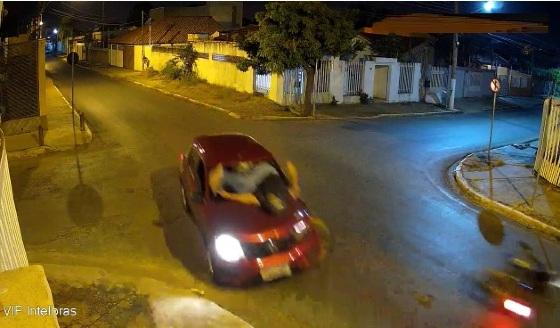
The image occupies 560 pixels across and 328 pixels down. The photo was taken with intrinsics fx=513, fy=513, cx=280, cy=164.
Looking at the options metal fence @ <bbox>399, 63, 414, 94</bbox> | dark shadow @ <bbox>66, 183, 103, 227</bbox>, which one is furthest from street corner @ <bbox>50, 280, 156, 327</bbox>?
metal fence @ <bbox>399, 63, 414, 94</bbox>

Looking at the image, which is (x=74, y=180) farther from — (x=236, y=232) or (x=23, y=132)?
(x=236, y=232)

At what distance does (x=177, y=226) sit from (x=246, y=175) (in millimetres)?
1768

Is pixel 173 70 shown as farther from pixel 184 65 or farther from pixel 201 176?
pixel 201 176

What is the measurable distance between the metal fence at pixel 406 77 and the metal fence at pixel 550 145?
597 inches

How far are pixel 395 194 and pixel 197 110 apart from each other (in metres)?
12.5

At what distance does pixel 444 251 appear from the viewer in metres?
7.80

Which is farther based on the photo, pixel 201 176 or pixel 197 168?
pixel 197 168

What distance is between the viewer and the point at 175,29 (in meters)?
43.5

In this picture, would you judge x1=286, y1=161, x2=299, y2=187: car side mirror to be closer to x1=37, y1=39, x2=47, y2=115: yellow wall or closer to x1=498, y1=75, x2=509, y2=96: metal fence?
x1=37, y1=39, x2=47, y2=115: yellow wall

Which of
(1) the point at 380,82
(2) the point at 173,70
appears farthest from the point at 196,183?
(2) the point at 173,70

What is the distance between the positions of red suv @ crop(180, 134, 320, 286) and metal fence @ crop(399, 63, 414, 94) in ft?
67.9

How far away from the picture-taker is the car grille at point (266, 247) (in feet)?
20.6

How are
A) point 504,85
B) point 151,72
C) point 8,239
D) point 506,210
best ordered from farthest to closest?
point 151,72, point 504,85, point 506,210, point 8,239

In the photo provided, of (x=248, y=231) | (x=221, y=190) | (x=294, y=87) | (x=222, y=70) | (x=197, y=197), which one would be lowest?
(x=248, y=231)
